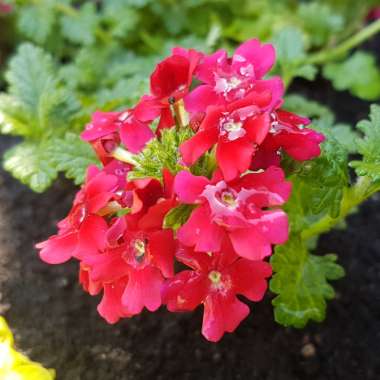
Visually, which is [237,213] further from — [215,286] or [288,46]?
[288,46]

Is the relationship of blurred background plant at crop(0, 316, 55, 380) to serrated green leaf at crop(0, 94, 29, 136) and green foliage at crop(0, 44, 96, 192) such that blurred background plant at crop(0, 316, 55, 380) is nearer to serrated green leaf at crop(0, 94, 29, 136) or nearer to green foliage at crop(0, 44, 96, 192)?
green foliage at crop(0, 44, 96, 192)

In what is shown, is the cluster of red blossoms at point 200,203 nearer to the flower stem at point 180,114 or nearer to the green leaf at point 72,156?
the flower stem at point 180,114

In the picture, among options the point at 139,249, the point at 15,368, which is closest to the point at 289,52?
the point at 139,249

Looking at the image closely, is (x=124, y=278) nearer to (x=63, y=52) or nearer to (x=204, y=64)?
(x=204, y=64)

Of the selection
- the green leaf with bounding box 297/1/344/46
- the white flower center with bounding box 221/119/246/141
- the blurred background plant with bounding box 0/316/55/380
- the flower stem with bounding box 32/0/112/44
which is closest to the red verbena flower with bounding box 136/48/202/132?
the white flower center with bounding box 221/119/246/141

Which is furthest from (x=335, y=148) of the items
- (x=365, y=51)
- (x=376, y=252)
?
(x=365, y=51)

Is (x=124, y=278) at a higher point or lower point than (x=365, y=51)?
higher

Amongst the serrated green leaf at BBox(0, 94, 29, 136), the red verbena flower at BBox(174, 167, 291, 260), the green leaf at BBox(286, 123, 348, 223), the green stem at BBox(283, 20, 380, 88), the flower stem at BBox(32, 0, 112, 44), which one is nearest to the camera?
the red verbena flower at BBox(174, 167, 291, 260)
